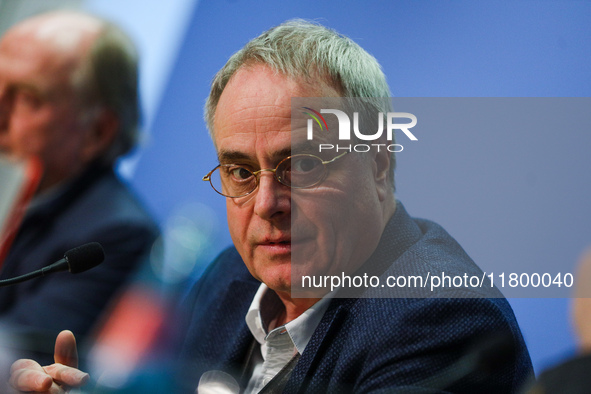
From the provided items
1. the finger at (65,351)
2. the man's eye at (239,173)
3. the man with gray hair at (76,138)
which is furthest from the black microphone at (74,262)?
the man with gray hair at (76,138)

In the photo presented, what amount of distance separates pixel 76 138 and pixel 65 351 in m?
0.88

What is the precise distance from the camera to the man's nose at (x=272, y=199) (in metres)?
1.21

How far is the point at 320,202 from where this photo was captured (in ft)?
4.02

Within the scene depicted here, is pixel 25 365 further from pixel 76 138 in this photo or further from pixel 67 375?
pixel 76 138

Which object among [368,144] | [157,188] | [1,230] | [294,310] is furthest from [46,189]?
[368,144]

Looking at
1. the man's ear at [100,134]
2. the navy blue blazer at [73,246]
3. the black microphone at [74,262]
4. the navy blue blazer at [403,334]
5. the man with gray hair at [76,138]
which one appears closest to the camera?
the navy blue blazer at [403,334]

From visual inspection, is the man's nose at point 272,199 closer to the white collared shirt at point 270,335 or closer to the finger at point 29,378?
the white collared shirt at point 270,335

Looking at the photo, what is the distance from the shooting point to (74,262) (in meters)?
1.20

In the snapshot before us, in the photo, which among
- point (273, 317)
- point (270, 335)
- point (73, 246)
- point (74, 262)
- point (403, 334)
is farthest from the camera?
point (73, 246)

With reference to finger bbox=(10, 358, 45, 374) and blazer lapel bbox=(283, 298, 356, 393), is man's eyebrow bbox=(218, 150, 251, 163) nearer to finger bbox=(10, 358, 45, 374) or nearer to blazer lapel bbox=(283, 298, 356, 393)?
blazer lapel bbox=(283, 298, 356, 393)

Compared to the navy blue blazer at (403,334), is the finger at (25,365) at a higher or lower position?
lower

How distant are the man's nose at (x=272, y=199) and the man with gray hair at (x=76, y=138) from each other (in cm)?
71

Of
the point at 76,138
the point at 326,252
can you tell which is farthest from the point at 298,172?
the point at 76,138

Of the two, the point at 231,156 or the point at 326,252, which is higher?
the point at 231,156
